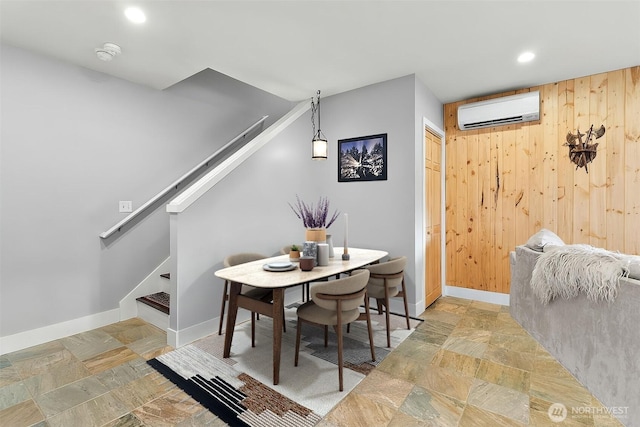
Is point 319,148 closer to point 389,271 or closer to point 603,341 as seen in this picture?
point 389,271

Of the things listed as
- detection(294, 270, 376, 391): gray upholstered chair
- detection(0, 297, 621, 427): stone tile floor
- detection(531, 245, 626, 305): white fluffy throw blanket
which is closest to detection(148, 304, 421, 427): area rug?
detection(0, 297, 621, 427): stone tile floor

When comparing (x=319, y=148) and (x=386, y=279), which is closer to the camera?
(x=386, y=279)

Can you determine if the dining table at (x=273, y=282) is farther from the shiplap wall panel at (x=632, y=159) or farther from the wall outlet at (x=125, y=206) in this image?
the shiplap wall panel at (x=632, y=159)

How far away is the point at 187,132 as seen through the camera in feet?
12.1

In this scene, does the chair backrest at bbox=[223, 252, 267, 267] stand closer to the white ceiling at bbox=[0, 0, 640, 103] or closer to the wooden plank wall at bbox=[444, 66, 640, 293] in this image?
the white ceiling at bbox=[0, 0, 640, 103]

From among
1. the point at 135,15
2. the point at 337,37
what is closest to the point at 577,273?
the point at 337,37

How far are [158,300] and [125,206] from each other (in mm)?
1043

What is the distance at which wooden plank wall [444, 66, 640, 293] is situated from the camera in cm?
311

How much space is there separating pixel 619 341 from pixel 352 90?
10.5ft

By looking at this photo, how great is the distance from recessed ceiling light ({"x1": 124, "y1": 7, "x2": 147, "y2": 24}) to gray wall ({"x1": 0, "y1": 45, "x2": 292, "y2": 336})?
45.2 inches

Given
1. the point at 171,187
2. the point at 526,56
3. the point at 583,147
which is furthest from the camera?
the point at 171,187

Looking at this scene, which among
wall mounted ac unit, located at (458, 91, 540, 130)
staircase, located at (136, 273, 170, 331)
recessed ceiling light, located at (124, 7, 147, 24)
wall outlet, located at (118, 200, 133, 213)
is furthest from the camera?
wall mounted ac unit, located at (458, 91, 540, 130)

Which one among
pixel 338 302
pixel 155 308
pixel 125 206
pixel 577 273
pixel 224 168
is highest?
pixel 224 168

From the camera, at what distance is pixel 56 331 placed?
274cm
